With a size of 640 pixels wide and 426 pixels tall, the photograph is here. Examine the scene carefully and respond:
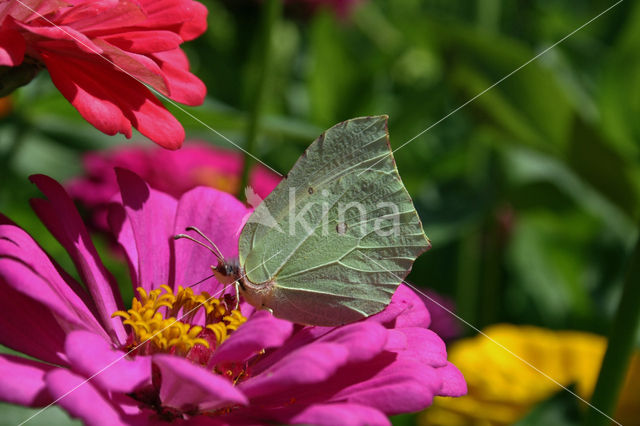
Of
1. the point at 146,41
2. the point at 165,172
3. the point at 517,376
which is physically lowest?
the point at 517,376

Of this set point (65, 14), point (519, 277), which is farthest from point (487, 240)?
point (65, 14)

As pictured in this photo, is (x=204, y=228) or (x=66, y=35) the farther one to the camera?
(x=204, y=228)

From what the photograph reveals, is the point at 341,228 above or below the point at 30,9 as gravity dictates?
below

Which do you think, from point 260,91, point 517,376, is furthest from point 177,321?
point 517,376

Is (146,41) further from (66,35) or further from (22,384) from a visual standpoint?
(22,384)

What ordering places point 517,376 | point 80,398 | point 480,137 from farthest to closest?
1. point 480,137
2. point 517,376
3. point 80,398

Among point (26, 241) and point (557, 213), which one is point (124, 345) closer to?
point (26, 241)

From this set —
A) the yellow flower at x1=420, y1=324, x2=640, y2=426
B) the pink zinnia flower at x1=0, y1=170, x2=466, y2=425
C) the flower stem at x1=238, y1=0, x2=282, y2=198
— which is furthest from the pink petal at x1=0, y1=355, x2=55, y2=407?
the yellow flower at x1=420, y1=324, x2=640, y2=426
